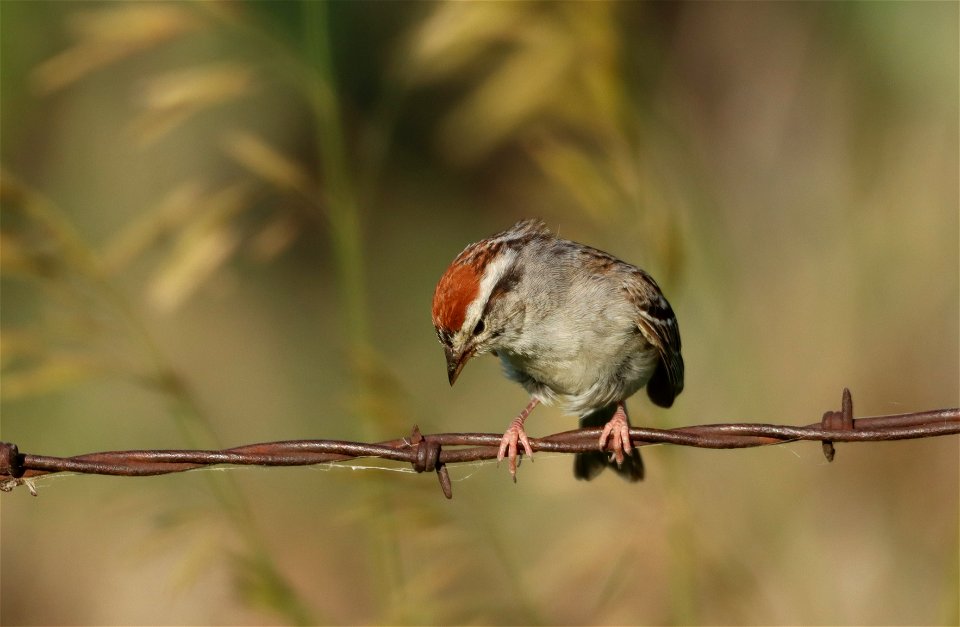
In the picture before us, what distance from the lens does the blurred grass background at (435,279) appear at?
4.41 meters

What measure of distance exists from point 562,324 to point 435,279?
222 inches

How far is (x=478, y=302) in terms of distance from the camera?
4.12 metres

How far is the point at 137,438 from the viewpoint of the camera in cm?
827

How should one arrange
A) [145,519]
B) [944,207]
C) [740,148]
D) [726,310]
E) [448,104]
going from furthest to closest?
[448,104]
[740,148]
[145,519]
[944,207]
[726,310]

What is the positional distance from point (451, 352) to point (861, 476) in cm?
437

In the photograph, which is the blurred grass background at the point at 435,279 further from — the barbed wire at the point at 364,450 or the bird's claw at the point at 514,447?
the barbed wire at the point at 364,450

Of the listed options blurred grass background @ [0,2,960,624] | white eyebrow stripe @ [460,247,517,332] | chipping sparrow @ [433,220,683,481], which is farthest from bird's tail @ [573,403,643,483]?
white eyebrow stripe @ [460,247,517,332]

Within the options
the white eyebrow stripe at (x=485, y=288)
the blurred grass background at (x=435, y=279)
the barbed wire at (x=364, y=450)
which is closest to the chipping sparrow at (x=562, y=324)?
the white eyebrow stripe at (x=485, y=288)

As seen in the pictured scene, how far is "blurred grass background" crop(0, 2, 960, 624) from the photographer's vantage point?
174 inches

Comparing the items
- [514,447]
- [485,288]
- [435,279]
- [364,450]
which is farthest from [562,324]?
[435,279]

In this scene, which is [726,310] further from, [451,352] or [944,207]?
[944,207]

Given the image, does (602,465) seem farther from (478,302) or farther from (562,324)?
(478,302)

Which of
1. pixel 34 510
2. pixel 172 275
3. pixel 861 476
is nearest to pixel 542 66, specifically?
pixel 172 275

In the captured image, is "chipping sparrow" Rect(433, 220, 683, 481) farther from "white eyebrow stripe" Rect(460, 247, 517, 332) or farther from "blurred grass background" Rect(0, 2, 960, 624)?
"blurred grass background" Rect(0, 2, 960, 624)
